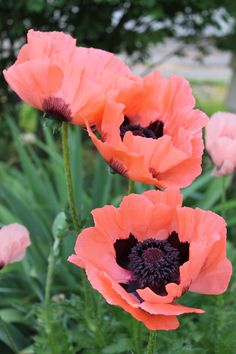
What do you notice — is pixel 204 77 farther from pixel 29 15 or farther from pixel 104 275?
pixel 104 275

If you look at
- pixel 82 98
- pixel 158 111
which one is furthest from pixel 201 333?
pixel 82 98

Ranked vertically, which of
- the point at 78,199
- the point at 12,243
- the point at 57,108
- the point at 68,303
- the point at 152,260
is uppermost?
the point at 57,108

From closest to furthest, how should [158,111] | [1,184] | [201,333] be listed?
[158,111] < [201,333] < [1,184]

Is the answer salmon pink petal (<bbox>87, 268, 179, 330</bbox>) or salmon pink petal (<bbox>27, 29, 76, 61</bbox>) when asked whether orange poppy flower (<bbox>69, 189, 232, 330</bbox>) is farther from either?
salmon pink petal (<bbox>27, 29, 76, 61</bbox>)

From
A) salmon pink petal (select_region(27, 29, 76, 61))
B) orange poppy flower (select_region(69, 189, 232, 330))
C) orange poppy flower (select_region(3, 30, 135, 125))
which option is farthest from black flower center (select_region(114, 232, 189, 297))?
salmon pink petal (select_region(27, 29, 76, 61))

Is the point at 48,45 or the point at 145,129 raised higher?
the point at 48,45

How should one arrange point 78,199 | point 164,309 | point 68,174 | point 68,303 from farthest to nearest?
point 78,199 → point 68,303 → point 68,174 → point 164,309

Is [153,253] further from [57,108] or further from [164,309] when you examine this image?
[57,108]

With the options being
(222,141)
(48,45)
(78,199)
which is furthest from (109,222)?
(78,199)
